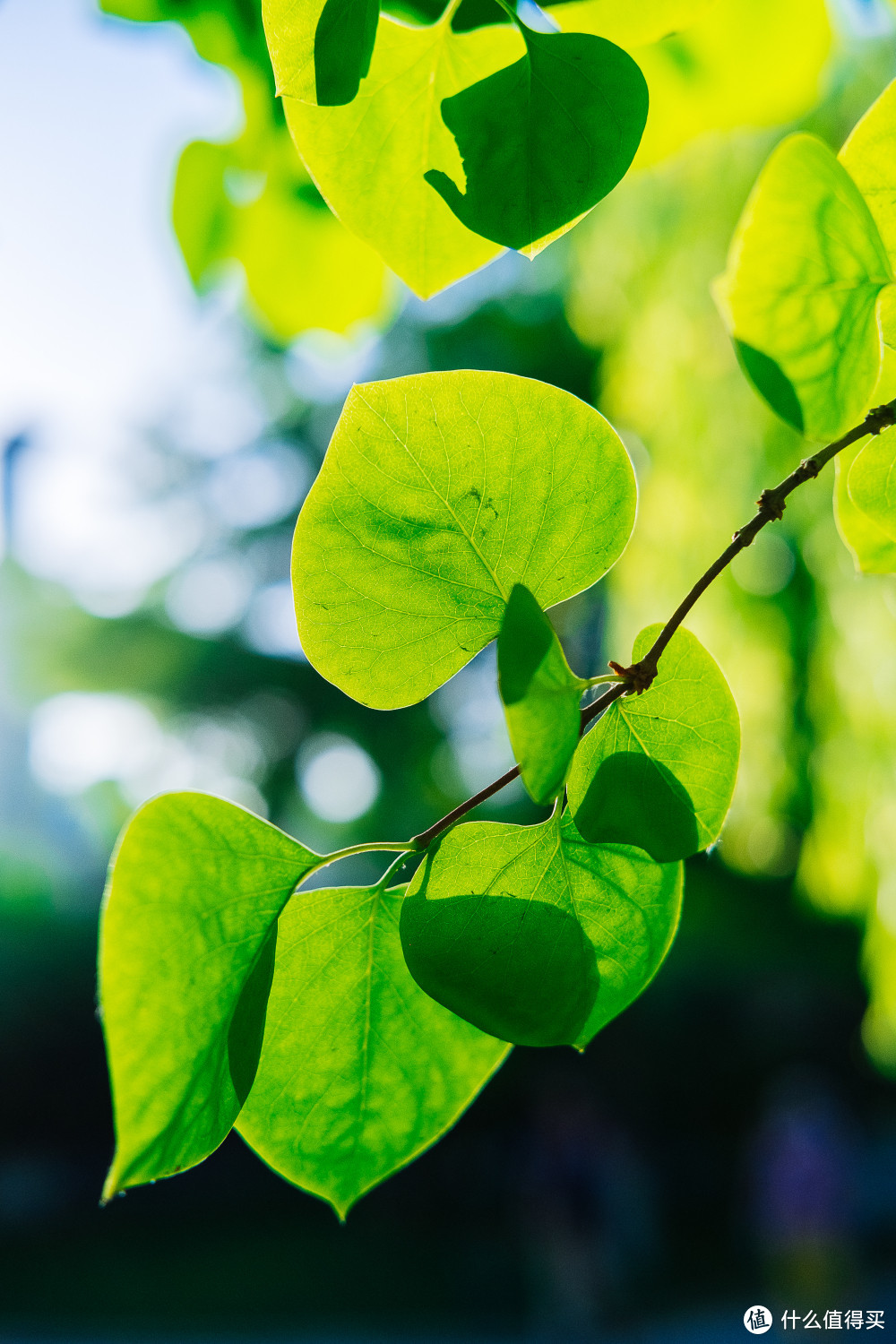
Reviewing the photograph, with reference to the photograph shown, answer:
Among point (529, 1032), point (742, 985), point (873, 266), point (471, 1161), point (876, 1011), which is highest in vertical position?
point (873, 266)

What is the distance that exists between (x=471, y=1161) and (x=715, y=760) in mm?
5011

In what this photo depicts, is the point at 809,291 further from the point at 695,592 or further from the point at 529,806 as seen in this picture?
the point at 529,806

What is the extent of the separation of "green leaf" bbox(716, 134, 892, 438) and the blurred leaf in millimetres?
66

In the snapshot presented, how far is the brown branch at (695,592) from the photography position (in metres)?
0.19

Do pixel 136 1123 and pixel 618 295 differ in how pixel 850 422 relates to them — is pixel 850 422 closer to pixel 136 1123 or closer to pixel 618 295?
pixel 136 1123

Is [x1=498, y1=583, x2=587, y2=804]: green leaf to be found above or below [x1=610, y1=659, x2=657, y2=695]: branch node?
above

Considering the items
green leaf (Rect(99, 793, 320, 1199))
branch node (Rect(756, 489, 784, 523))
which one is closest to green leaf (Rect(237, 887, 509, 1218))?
green leaf (Rect(99, 793, 320, 1199))

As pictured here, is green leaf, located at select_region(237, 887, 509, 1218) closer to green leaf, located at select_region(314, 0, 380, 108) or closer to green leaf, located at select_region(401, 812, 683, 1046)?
green leaf, located at select_region(401, 812, 683, 1046)

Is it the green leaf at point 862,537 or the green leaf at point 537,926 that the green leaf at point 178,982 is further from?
the green leaf at point 862,537

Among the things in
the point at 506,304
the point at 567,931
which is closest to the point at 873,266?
the point at 567,931

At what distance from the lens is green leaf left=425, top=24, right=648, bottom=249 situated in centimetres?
21

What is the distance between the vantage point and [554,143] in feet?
0.69

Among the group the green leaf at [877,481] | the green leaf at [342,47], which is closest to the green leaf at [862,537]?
the green leaf at [877,481]

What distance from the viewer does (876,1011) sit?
1.98 metres
